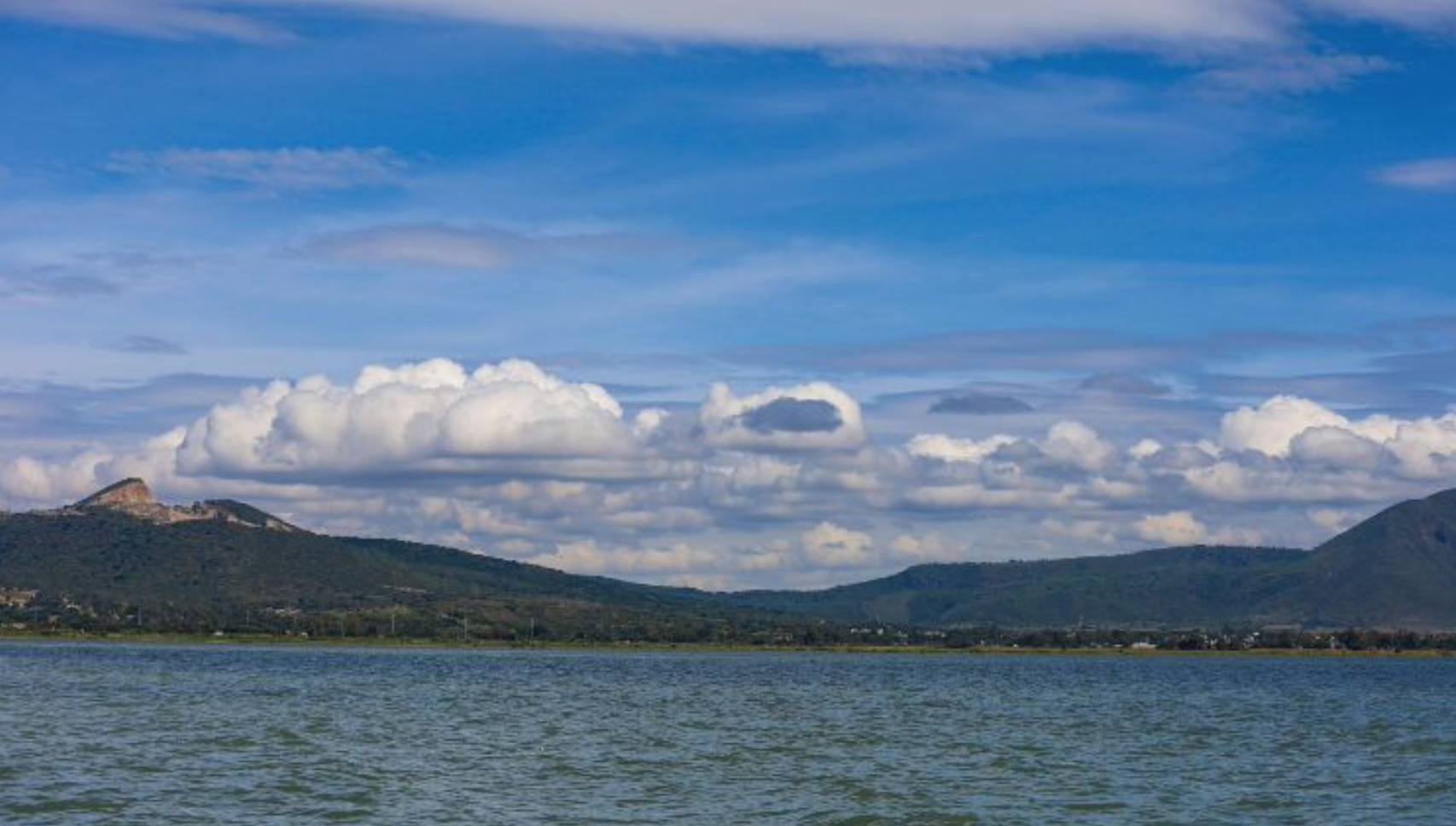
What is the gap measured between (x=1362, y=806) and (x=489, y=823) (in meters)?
38.9

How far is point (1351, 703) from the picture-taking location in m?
169

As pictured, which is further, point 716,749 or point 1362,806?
point 716,749

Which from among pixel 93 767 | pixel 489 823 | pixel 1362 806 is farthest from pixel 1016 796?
pixel 93 767

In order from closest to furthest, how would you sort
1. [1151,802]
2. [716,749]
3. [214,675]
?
[1151,802] < [716,749] < [214,675]

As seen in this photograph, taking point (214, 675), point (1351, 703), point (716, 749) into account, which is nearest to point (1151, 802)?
point (716, 749)

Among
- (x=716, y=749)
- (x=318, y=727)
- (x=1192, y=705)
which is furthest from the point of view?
(x=1192, y=705)

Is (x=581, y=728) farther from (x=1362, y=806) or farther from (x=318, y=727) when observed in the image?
(x=1362, y=806)

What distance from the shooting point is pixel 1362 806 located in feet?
242

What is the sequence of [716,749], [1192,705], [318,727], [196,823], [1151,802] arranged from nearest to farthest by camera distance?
[196,823], [1151,802], [716,749], [318,727], [1192,705]

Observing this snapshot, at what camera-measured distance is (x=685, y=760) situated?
288 feet

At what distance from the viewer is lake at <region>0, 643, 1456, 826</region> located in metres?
66.8

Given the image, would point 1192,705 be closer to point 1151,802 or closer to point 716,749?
point 716,749

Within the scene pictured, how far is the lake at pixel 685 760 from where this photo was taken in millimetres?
66812

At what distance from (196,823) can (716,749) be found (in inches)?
1570
